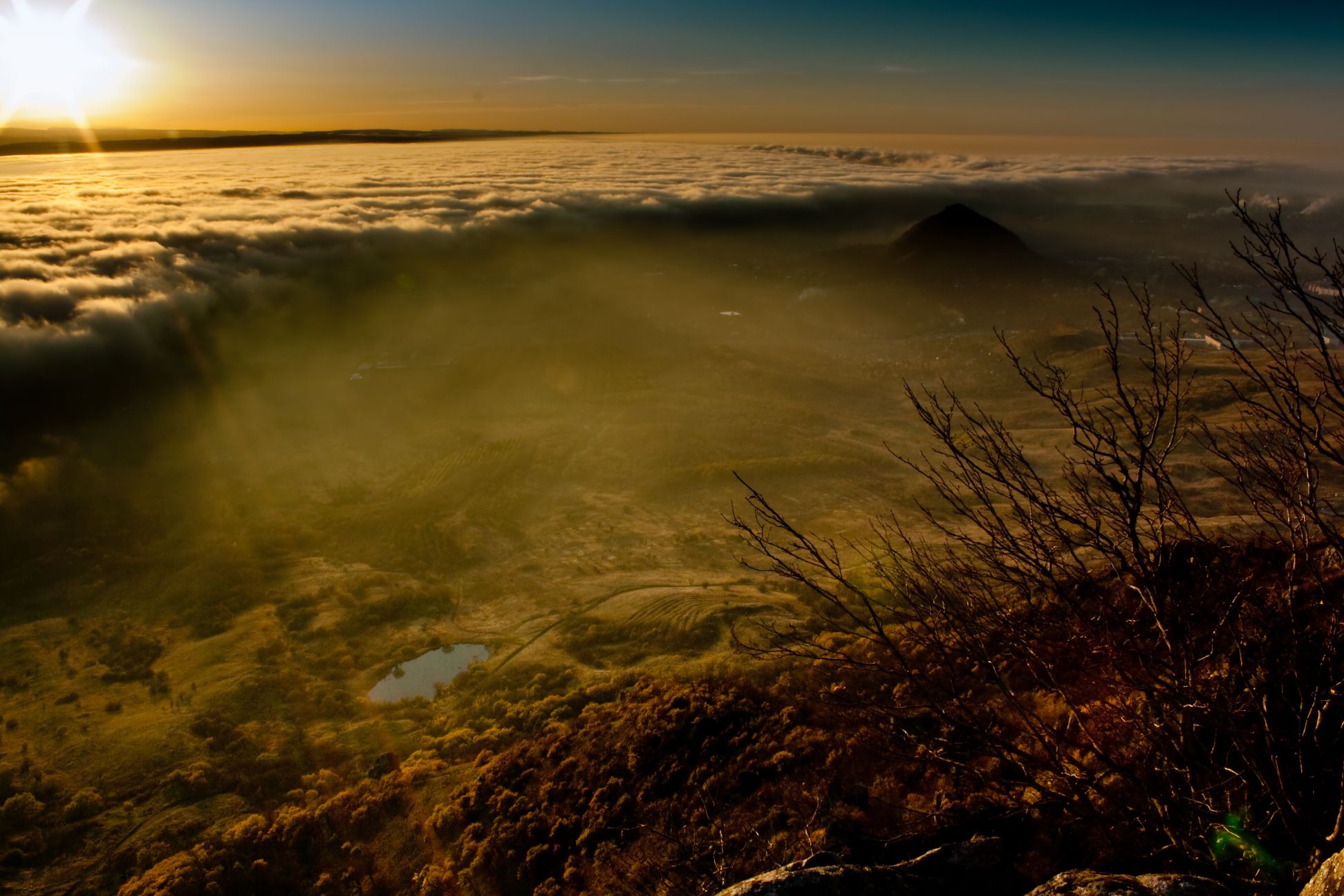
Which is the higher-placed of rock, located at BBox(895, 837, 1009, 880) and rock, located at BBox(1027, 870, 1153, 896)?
rock, located at BBox(1027, 870, 1153, 896)

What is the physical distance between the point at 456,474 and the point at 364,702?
1863 centimetres

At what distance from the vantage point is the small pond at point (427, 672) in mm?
23078

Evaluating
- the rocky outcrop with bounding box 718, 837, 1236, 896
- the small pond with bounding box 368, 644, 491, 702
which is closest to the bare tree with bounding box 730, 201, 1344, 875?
the rocky outcrop with bounding box 718, 837, 1236, 896

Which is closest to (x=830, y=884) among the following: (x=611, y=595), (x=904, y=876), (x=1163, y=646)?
(x=904, y=876)

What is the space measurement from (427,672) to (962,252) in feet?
277

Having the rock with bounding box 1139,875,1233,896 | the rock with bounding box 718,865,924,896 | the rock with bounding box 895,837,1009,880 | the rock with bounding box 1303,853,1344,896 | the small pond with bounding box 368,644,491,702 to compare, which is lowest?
the small pond with bounding box 368,644,491,702

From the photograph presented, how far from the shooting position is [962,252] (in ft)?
295

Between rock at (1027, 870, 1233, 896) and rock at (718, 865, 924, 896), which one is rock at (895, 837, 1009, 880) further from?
rock at (1027, 870, 1233, 896)

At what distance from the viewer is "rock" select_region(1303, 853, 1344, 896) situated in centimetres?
398

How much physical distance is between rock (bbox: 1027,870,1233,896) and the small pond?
66.5 ft

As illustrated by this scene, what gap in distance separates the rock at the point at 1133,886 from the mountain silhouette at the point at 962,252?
Answer: 8605cm

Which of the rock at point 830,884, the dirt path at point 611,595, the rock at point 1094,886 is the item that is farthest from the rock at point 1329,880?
the dirt path at point 611,595

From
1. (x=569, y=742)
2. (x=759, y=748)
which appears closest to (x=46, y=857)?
(x=569, y=742)

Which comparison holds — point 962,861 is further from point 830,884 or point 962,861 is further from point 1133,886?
point 1133,886
